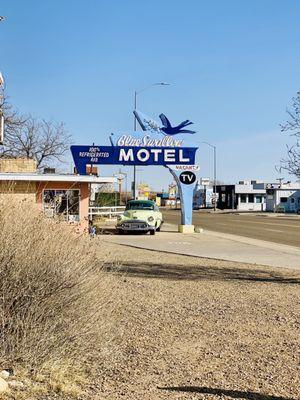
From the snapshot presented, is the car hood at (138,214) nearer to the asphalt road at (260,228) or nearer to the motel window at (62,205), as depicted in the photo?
the motel window at (62,205)

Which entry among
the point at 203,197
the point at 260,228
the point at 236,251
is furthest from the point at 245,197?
the point at 236,251

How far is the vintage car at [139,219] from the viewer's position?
2681cm

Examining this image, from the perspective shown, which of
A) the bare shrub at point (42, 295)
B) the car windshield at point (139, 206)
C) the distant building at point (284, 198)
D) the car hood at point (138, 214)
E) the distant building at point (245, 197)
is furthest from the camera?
the distant building at point (245, 197)

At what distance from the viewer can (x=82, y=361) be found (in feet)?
17.6

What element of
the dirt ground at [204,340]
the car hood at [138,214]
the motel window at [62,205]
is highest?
the motel window at [62,205]

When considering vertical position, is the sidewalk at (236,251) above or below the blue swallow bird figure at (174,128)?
below

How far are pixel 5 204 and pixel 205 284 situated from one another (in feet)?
20.5

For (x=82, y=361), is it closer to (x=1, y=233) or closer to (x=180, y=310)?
(x=1, y=233)

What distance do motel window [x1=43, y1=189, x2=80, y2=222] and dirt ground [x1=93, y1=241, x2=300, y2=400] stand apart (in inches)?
60.2

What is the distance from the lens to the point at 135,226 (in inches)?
1054

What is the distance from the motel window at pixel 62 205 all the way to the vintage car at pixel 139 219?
3275 millimetres

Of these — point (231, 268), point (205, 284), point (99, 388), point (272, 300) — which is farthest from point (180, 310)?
point (231, 268)

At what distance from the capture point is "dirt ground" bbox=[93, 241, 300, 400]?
4.97 meters

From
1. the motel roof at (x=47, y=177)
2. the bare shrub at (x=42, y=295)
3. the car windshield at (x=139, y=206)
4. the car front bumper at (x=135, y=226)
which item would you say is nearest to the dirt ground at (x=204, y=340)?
the bare shrub at (x=42, y=295)
